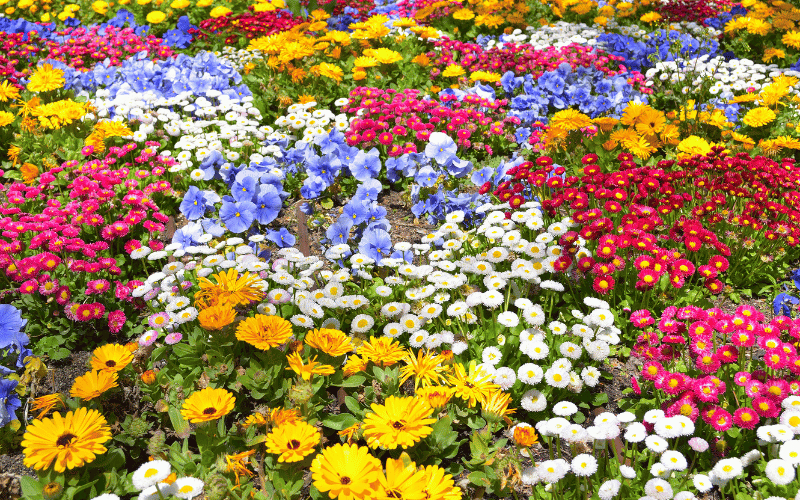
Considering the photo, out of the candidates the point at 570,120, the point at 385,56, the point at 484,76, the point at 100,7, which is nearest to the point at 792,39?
the point at 570,120

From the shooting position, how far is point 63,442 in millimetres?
1972

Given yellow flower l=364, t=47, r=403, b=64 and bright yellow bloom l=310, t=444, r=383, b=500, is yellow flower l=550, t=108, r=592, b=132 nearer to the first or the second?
yellow flower l=364, t=47, r=403, b=64

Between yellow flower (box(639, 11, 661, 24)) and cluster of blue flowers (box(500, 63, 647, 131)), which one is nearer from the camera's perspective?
cluster of blue flowers (box(500, 63, 647, 131))

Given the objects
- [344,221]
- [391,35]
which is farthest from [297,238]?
[391,35]

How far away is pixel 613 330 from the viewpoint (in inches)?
110

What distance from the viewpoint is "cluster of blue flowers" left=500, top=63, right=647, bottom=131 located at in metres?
5.56

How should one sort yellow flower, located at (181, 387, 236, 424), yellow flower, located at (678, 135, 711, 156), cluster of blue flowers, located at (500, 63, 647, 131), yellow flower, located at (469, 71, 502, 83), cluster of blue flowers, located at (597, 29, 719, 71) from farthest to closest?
cluster of blue flowers, located at (597, 29, 719, 71) < yellow flower, located at (469, 71, 502, 83) < cluster of blue flowers, located at (500, 63, 647, 131) < yellow flower, located at (678, 135, 711, 156) < yellow flower, located at (181, 387, 236, 424)

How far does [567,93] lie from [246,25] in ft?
13.1

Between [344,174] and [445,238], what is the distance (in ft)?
4.29

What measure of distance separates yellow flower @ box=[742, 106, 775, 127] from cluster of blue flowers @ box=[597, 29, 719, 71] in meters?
1.65

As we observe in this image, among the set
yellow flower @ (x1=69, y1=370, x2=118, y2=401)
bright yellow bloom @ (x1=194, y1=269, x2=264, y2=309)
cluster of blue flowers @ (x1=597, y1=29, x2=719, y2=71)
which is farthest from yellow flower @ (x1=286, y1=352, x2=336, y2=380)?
cluster of blue flowers @ (x1=597, y1=29, x2=719, y2=71)

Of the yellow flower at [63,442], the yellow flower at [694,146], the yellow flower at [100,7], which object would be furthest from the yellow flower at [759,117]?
the yellow flower at [100,7]

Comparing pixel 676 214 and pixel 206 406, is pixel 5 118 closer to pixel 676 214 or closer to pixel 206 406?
pixel 206 406

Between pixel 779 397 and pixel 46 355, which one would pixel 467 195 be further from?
pixel 46 355
